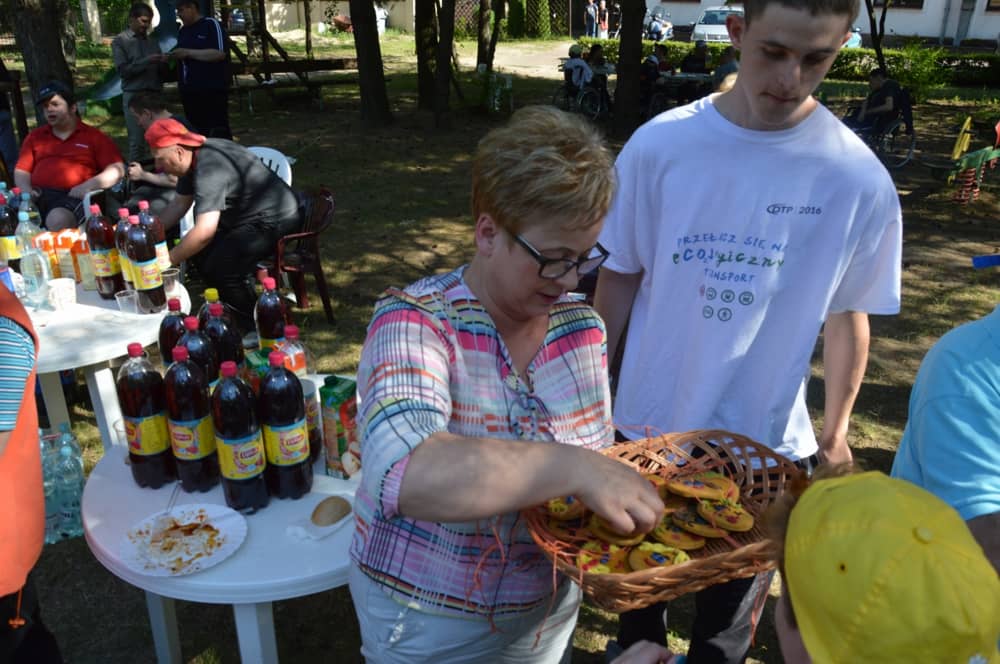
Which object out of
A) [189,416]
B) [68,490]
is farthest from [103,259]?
Result: [189,416]

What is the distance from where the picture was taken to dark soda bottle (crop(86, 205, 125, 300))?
135 inches

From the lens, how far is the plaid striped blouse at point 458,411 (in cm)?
122

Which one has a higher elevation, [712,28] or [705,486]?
[712,28]

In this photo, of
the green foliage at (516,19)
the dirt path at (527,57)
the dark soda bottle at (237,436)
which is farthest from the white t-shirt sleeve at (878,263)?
the green foliage at (516,19)

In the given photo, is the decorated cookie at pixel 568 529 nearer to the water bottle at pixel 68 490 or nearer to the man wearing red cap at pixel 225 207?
the water bottle at pixel 68 490

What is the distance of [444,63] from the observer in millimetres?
11828

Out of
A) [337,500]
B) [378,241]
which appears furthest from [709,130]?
[378,241]

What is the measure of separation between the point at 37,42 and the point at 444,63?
5.82 metres

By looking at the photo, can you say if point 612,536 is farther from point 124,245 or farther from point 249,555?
point 124,245

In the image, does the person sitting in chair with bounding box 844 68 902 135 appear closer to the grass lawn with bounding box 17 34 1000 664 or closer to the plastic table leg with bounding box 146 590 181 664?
the grass lawn with bounding box 17 34 1000 664

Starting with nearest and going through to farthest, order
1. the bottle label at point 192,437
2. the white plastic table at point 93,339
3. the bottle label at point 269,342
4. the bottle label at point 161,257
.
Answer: the bottle label at point 192,437 → the bottle label at point 269,342 → the white plastic table at point 93,339 → the bottle label at point 161,257

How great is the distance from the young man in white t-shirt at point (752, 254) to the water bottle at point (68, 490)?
2.76 metres

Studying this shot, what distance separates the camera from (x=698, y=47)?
15.2 m

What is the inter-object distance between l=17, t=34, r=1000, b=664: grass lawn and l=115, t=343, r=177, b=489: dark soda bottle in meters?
0.52
